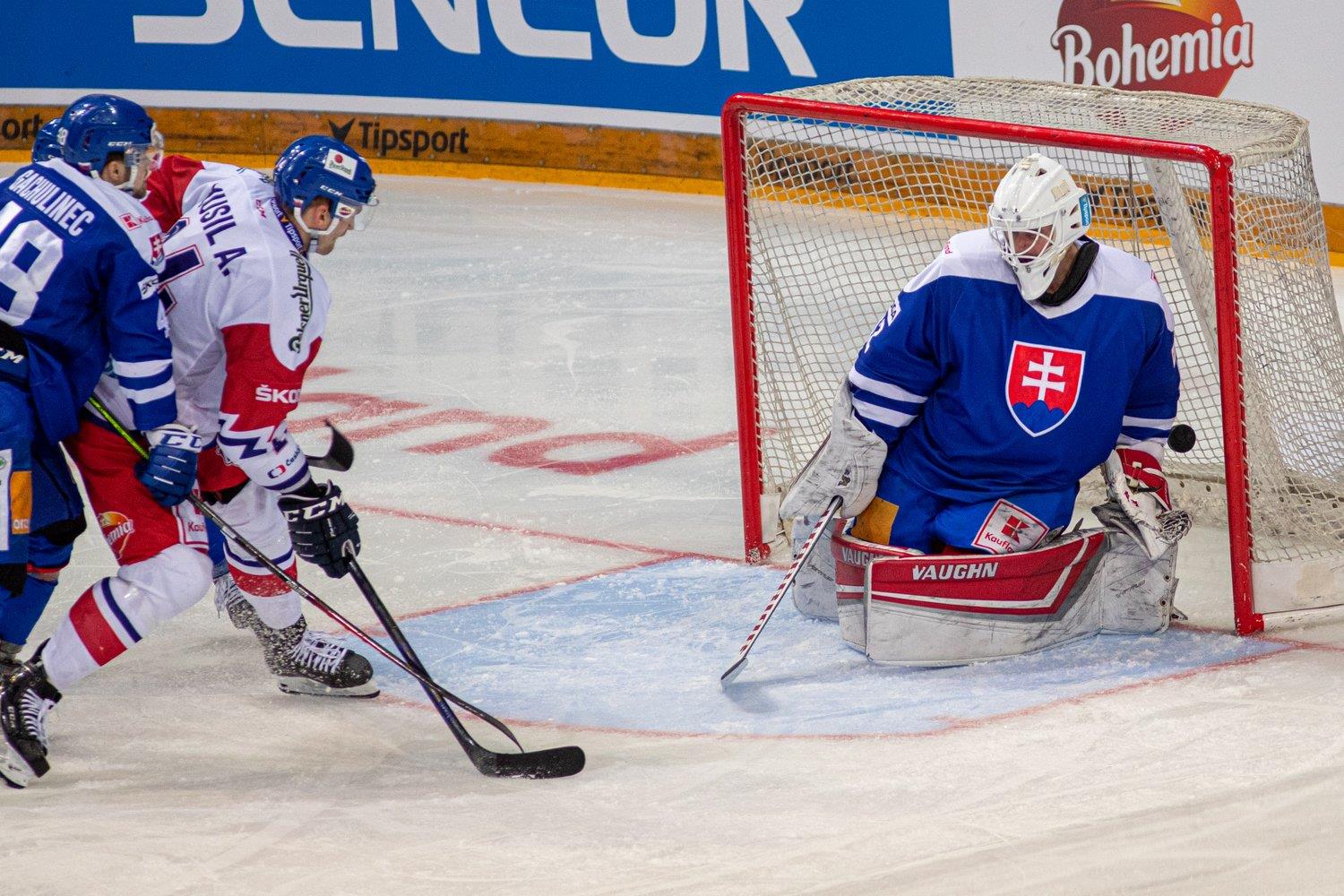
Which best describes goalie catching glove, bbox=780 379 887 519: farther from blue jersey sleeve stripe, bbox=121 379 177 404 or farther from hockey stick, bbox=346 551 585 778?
blue jersey sleeve stripe, bbox=121 379 177 404

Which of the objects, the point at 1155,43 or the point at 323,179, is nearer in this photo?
the point at 323,179

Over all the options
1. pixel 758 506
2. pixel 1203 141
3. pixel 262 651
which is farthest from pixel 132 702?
pixel 1203 141

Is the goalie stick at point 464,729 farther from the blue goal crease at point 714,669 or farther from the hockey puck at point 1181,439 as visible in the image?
the hockey puck at point 1181,439

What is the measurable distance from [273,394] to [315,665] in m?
0.66

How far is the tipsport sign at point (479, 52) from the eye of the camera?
8.30 m

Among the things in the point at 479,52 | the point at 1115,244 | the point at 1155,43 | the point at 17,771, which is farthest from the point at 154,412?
the point at 479,52

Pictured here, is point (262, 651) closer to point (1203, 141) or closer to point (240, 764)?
point (240, 764)

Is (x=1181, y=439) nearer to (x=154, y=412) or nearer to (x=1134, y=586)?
(x=1134, y=586)

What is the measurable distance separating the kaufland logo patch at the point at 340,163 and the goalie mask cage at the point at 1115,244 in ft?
4.29

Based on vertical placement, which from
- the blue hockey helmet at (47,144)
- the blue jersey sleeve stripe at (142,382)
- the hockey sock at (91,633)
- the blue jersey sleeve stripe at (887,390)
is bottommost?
the hockey sock at (91,633)

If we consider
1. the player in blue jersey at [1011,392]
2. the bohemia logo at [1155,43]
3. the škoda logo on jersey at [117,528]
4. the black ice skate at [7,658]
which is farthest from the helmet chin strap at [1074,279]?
the bohemia logo at [1155,43]

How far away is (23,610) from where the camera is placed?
334 cm

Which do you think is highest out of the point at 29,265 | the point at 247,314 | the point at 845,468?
the point at 29,265

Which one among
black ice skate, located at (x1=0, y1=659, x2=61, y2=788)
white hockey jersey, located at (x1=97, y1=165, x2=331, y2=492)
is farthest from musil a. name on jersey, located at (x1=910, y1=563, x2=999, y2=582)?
black ice skate, located at (x1=0, y1=659, x2=61, y2=788)
